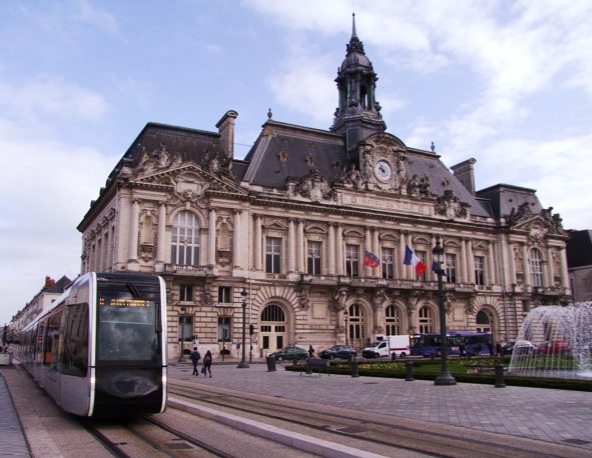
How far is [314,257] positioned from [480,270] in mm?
20978

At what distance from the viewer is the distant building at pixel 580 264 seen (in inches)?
3027

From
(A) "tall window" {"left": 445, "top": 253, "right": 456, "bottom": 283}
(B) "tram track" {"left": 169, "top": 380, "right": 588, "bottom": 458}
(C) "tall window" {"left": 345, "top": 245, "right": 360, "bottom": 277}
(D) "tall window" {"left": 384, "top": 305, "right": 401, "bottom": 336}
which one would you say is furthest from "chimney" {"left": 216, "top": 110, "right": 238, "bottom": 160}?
(B) "tram track" {"left": 169, "top": 380, "right": 588, "bottom": 458}

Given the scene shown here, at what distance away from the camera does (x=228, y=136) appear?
56.3 meters

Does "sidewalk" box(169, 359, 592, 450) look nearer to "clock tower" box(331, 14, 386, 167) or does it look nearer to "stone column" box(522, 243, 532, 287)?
"clock tower" box(331, 14, 386, 167)

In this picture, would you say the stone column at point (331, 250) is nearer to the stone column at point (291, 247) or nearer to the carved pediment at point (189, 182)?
the stone column at point (291, 247)

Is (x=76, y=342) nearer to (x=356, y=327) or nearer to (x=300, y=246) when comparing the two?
(x=300, y=246)

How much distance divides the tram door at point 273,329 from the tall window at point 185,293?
22.8 feet

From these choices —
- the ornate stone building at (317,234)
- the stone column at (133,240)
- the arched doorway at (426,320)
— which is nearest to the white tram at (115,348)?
the stone column at (133,240)

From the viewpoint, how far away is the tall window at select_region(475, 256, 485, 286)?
6525cm

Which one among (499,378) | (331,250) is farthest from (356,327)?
(499,378)

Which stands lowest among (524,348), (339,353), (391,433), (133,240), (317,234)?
(391,433)

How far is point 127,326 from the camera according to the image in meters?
13.6

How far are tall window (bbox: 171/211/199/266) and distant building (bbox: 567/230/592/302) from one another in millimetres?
52201

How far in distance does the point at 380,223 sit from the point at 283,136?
12816 millimetres
